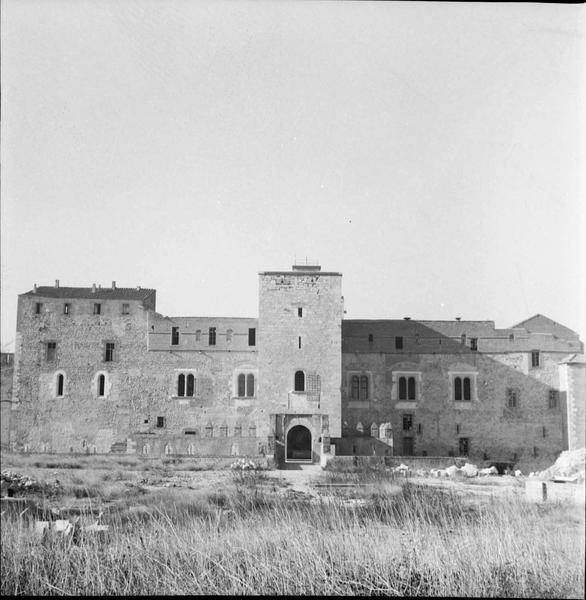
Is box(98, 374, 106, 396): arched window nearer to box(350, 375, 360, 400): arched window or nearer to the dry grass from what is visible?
box(350, 375, 360, 400): arched window

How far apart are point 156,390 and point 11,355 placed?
7.45 meters

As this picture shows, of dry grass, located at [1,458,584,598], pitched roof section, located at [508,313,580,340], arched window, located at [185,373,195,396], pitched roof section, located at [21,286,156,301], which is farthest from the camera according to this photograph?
pitched roof section, located at [21,286,156,301]

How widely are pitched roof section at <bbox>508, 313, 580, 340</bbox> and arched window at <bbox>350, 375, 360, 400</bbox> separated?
321 inches

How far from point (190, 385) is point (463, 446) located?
13.1 meters

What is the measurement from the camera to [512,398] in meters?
32.6

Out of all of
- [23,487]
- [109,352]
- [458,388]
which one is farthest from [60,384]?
[458,388]

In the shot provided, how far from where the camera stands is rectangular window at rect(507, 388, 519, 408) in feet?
106

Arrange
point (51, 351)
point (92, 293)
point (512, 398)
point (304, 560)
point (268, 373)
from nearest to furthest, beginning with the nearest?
point (304, 560) < point (268, 373) < point (512, 398) < point (51, 351) < point (92, 293)

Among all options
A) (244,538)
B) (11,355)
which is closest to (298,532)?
(244,538)

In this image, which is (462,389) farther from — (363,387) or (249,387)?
(249,387)

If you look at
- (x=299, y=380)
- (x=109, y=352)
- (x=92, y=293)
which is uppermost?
(x=92, y=293)

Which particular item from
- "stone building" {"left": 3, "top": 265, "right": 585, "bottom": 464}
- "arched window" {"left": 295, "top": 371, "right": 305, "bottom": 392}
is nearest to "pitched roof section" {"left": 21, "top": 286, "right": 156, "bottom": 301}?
"stone building" {"left": 3, "top": 265, "right": 585, "bottom": 464}

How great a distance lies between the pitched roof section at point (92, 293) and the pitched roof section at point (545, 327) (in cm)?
1836

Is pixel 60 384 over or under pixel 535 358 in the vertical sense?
under
